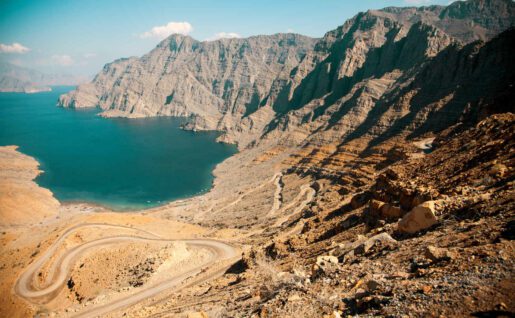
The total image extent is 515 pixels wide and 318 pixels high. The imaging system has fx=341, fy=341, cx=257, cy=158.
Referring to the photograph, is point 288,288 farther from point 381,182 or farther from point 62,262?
point 62,262

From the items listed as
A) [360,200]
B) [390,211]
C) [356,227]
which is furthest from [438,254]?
[360,200]

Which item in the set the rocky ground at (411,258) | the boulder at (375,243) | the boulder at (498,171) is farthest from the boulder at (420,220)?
the boulder at (498,171)

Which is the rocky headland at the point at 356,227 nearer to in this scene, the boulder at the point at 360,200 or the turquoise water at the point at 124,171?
the boulder at the point at 360,200

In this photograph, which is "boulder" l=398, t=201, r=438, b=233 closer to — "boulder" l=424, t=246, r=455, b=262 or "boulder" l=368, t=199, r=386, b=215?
"boulder" l=424, t=246, r=455, b=262

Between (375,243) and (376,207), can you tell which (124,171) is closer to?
(376,207)

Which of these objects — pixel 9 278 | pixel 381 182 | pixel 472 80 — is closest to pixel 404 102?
pixel 472 80

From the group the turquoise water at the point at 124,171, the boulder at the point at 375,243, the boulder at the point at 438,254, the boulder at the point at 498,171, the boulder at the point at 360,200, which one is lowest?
the turquoise water at the point at 124,171

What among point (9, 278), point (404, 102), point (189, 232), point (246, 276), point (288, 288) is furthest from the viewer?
point (404, 102)
